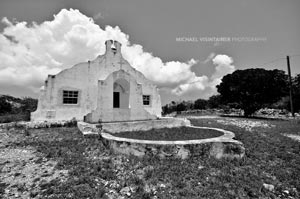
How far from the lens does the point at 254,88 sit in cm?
1986

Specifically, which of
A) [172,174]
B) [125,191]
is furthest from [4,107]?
[172,174]

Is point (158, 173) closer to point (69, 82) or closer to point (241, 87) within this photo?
point (69, 82)

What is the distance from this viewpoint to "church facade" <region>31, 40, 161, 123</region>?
9414mm

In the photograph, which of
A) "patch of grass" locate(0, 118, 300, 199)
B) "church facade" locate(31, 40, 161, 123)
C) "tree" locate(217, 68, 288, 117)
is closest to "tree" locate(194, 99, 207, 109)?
"tree" locate(217, 68, 288, 117)

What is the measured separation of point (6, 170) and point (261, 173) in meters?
7.38

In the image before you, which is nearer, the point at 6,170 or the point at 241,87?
the point at 6,170

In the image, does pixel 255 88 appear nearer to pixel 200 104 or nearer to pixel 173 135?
pixel 200 104

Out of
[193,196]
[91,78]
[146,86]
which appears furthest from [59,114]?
[193,196]

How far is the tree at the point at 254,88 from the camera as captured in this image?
19.2m

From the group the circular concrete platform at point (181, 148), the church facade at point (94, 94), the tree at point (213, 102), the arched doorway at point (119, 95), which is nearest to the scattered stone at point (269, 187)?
the circular concrete platform at point (181, 148)

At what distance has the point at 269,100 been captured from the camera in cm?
1961

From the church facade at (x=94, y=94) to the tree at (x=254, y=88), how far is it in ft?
52.3

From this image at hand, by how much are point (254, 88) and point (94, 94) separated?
787 inches

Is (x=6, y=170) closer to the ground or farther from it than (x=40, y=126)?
closer to the ground
